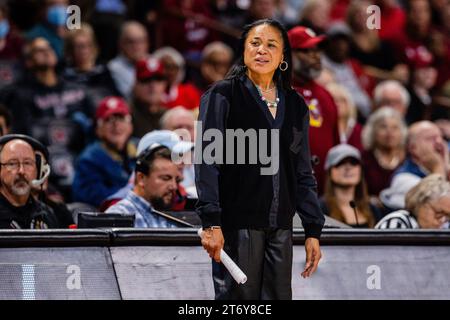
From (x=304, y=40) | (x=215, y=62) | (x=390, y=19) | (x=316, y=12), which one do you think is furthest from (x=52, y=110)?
(x=390, y=19)

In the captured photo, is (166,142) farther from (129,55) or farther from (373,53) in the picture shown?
(373,53)

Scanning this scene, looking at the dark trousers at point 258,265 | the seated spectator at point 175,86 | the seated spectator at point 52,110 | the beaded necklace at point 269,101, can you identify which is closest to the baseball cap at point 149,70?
the seated spectator at point 175,86

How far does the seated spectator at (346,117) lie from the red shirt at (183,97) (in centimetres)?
119

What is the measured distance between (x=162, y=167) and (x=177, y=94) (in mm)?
3606

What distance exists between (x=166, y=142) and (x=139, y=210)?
88 centimetres

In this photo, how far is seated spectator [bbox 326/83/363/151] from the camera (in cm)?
1073

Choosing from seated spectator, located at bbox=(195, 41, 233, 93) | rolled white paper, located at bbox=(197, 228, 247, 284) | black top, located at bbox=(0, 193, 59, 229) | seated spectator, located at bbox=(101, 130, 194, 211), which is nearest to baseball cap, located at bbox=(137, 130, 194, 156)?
seated spectator, located at bbox=(101, 130, 194, 211)

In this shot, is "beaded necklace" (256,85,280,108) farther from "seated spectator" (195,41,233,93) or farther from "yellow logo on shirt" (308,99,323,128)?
"seated spectator" (195,41,233,93)

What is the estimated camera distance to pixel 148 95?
10.8 metres

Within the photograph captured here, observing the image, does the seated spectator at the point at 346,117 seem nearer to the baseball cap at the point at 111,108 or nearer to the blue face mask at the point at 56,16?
the baseball cap at the point at 111,108

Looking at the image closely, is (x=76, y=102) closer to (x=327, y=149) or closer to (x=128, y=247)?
(x=327, y=149)

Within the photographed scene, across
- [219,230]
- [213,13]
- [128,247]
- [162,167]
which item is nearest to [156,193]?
[162,167]

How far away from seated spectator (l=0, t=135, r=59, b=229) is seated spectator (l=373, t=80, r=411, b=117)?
509 cm
